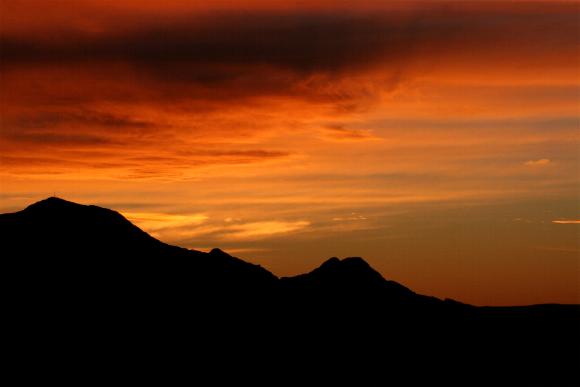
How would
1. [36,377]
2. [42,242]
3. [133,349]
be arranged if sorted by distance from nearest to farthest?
[36,377], [133,349], [42,242]

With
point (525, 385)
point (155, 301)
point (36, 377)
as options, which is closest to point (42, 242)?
point (155, 301)

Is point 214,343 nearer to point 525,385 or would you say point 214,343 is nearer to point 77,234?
point 77,234

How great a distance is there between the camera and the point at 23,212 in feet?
643

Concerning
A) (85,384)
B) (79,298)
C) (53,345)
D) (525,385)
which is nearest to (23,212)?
(79,298)

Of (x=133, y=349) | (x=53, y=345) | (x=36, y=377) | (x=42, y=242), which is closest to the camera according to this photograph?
(x=36, y=377)

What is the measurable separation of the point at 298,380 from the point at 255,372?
9.61 metres

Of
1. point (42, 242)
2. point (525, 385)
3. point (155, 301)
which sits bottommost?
point (525, 385)

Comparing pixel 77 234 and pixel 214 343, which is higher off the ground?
pixel 77 234

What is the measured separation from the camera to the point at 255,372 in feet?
622

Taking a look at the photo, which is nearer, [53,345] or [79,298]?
[53,345]

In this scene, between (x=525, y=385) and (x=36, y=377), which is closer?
(x=36, y=377)

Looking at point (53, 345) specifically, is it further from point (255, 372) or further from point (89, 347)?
point (255, 372)

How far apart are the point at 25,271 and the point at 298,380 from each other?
62.8 meters

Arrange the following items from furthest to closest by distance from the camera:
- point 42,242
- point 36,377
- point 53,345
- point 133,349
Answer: point 42,242, point 133,349, point 53,345, point 36,377
